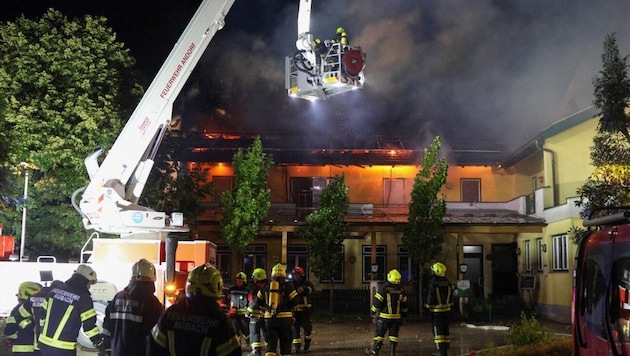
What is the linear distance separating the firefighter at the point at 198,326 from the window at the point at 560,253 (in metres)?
17.0

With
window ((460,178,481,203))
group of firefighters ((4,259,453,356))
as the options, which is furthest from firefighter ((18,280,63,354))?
window ((460,178,481,203))

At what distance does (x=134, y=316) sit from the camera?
17.9 ft

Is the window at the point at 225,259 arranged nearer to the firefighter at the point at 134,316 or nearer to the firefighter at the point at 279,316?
the firefighter at the point at 279,316

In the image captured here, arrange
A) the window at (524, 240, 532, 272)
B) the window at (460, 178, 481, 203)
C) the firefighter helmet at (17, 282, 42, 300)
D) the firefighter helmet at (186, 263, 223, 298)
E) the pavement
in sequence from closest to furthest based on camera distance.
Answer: the firefighter helmet at (186, 263, 223, 298) < the firefighter helmet at (17, 282, 42, 300) < the pavement < the window at (524, 240, 532, 272) < the window at (460, 178, 481, 203)

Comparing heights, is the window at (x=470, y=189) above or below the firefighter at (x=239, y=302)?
above

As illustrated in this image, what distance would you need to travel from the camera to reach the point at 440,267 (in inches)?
444

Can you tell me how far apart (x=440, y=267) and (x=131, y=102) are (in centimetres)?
928

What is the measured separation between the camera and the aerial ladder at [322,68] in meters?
10.0

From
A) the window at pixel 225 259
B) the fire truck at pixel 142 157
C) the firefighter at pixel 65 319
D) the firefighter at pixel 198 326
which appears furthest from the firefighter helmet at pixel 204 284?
the window at pixel 225 259

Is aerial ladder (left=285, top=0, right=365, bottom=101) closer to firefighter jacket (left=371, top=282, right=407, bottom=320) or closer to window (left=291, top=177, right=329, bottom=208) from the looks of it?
firefighter jacket (left=371, top=282, right=407, bottom=320)

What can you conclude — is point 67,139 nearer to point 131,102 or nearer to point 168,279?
point 131,102

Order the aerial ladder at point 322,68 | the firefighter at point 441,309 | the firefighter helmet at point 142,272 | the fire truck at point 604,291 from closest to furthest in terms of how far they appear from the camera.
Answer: the fire truck at point 604,291, the firefighter helmet at point 142,272, the aerial ladder at point 322,68, the firefighter at point 441,309

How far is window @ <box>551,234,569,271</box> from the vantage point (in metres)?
19.5

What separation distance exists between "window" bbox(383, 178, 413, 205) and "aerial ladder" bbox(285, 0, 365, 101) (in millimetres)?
16192
